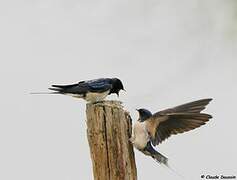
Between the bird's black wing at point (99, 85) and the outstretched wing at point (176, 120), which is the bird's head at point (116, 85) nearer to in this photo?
the bird's black wing at point (99, 85)

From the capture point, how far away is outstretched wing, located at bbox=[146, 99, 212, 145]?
3658mm

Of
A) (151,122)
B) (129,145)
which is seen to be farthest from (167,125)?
(129,145)

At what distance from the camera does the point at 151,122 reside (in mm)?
3779

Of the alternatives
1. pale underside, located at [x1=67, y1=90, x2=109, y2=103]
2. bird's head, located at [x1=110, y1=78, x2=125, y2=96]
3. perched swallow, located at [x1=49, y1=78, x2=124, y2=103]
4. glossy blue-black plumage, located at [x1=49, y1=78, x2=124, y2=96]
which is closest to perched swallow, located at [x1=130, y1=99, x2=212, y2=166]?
pale underside, located at [x1=67, y1=90, x2=109, y2=103]

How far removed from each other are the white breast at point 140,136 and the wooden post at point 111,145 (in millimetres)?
164

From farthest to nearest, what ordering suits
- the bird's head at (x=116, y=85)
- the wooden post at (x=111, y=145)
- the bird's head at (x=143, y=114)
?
the bird's head at (x=116, y=85)
the bird's head at (x=143, y=114)
the wooden post at (x=111, y=145)

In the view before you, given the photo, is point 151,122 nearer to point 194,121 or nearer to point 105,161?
point 194,121

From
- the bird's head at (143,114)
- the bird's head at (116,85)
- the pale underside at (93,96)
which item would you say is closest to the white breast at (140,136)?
the bird's head at (143,114)

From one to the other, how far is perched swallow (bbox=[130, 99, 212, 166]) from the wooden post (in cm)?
16

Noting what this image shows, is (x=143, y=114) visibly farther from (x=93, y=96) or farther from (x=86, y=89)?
(x=86, y=89)

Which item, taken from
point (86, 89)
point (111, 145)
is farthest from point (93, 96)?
point (111, 145)

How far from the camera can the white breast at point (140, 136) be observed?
3590mm

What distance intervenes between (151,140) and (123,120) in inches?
22.3

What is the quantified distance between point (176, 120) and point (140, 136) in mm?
224
